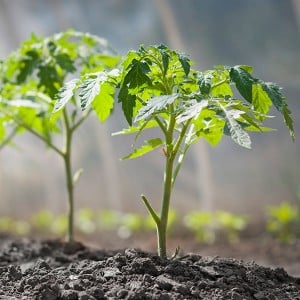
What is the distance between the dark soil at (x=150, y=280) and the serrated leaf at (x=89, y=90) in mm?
441

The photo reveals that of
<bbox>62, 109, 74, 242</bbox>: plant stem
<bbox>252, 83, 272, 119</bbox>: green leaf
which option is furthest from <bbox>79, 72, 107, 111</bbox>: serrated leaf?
<bbox>62, 109, 74, 242</bbox>: plant stem

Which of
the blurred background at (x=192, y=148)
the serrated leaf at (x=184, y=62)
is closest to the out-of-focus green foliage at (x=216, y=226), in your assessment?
the blurred background at (x=192, y=148)

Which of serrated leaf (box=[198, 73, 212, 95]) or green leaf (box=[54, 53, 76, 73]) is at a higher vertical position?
green leaf (box=[54, 53, 76, 73])

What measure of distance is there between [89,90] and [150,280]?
0.50 meters

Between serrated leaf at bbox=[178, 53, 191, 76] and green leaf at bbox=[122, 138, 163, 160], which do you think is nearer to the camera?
serrated leaf at bbox=[178, 53, 191, 76]

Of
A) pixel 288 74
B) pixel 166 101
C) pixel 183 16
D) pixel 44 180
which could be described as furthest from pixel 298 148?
pixel 166 101

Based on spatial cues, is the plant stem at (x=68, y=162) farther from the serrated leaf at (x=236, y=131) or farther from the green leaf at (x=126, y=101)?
the serrated leaf at (x=236, y=131)

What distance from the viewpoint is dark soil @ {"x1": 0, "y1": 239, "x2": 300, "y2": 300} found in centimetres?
135

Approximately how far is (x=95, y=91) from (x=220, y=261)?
650 mm

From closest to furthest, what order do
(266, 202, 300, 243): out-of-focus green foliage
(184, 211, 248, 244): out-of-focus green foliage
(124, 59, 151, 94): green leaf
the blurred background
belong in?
(124, 59, 151, 94): green leaf
(266, 202, 300, 243): out-of-focus green foliage
(184, 211, 248, 244): out-of-focus green foliage
the blurred background

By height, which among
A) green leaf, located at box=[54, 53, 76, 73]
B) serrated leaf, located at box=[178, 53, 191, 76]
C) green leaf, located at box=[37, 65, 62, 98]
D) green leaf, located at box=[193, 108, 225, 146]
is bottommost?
green leaf, located at box=[193, 108, 225, 146]

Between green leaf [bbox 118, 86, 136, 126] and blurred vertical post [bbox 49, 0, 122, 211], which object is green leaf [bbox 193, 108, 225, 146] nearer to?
green leaf [bbox 118, 86, 136, 126]

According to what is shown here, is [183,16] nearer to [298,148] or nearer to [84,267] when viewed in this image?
[298,148]

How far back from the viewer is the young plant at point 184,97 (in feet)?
4.37
